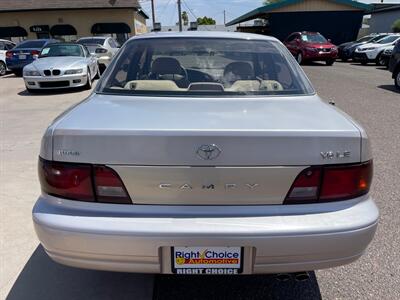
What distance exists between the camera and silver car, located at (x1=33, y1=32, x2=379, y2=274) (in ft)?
6.55

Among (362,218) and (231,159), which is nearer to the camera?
(231,159)

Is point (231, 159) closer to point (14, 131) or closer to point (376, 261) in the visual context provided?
point (376, 261)

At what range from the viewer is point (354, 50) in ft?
74.9

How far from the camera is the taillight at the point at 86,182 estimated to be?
2.07 m

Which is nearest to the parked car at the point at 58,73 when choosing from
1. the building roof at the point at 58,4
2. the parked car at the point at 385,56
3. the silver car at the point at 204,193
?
the silver car at the point at 204,193

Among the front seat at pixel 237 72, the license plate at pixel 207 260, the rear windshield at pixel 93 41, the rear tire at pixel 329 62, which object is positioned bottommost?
the rear tire at pixel 329 62

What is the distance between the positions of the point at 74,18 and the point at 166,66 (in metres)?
31.0

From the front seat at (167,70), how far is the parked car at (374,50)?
20259 mm

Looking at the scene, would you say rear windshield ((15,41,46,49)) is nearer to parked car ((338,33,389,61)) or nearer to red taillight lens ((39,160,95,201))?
red taillight lens ((39,160,95,201))

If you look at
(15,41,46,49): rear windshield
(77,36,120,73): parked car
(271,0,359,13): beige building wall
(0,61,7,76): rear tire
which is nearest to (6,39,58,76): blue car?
(15,41,46,49): rear windshield

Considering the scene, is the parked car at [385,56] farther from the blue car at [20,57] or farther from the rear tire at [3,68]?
the rear tire at [3,68]

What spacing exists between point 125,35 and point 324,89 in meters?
22.9

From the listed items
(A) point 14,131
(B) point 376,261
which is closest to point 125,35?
(A) point 14,131

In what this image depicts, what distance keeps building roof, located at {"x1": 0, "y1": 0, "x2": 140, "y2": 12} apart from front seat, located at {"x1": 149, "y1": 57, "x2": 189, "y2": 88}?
28.4 metres
